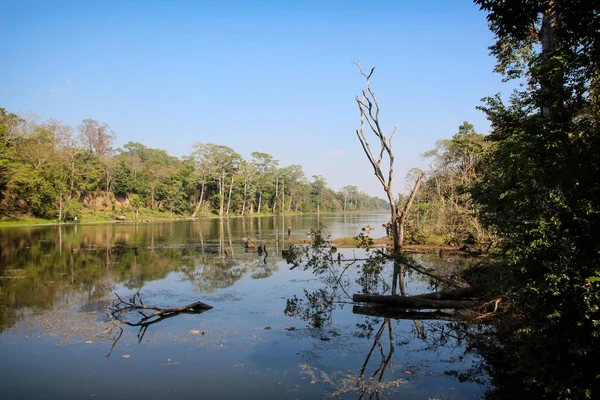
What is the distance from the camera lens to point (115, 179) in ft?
214

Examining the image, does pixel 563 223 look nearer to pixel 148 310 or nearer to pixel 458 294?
pixel 458 294

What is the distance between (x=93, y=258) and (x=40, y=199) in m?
35.6

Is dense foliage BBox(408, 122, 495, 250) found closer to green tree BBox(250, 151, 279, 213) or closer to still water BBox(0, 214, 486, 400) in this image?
still water BBox(0, 214, 486, 400)

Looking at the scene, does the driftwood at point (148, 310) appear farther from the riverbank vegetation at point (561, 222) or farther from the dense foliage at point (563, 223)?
the dense foliage at point (563, 223)

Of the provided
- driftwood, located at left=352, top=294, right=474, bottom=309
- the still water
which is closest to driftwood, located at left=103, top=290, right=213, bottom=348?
the still water

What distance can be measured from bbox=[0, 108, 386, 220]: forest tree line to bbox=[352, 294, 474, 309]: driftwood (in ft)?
150

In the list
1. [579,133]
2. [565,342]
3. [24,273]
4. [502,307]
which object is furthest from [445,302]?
[24,273]

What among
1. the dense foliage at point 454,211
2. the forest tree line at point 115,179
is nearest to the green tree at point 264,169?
the forest tree line at point 115,179

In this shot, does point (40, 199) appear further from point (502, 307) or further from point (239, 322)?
point (502, 307)

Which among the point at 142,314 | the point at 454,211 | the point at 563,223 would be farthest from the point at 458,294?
the point at 454,211

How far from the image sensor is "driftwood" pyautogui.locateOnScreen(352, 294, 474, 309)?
9.76 metres

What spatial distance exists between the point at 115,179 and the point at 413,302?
210ft

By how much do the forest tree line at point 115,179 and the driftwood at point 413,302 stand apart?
45.6 m

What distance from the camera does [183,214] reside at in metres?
74.7
